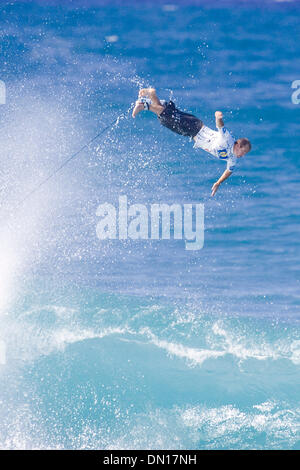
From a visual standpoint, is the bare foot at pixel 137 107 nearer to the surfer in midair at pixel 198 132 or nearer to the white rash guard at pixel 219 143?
the surfer in midair at pixel 198 132

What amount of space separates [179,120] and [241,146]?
3.58 feet

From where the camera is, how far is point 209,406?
37.7 feet

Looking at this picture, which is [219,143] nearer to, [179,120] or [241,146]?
[241,146]

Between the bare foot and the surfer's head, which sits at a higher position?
the bare foot

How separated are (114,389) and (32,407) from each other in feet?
7.21

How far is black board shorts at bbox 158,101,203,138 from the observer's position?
280 inches

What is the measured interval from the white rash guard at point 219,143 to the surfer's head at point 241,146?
0.31ft

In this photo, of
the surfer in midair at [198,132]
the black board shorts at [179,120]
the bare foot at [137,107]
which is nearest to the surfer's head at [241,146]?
the surfer in midair at [198,132]

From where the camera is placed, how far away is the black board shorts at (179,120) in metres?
7.11

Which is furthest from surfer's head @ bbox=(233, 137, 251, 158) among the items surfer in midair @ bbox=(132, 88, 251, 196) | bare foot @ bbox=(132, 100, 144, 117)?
bare foot @ bbox=(132, 100, 144, 117)

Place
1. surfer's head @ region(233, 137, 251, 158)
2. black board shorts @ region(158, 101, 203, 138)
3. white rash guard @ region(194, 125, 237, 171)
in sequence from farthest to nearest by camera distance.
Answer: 1. black board shorts @ region(158, 101, 203, 138)
2. white rash guard @ region(194, 125, 237, 171)
3. surfer's head @ region(233, 137, 251, 158)

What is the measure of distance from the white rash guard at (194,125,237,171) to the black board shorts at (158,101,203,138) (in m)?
0.11

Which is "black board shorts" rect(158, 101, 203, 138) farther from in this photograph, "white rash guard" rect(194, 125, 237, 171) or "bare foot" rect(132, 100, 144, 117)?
"bare foot" rect(132, 100, 144, 117)

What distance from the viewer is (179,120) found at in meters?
7.16
